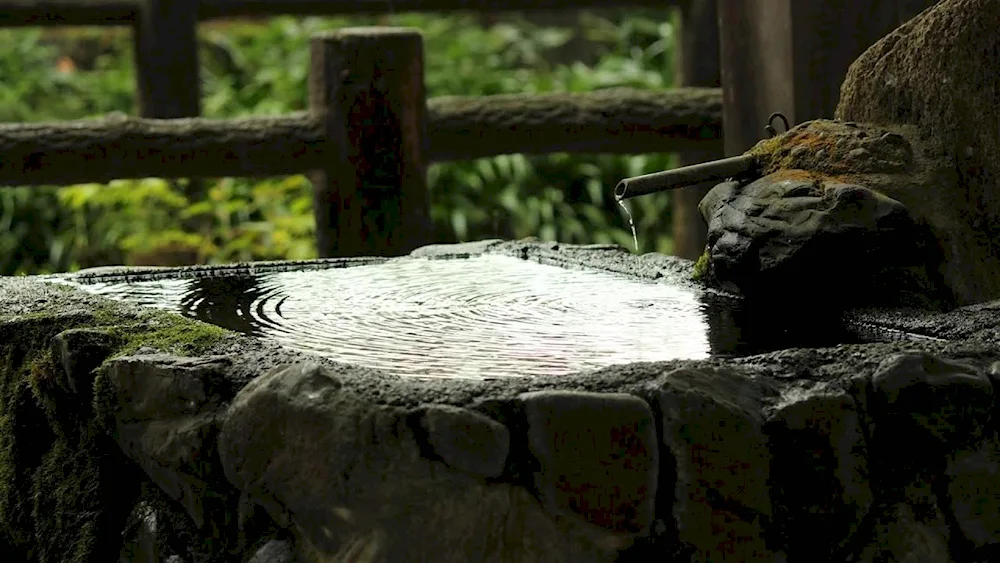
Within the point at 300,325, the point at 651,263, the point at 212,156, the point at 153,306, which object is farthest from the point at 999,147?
the point at 212,156

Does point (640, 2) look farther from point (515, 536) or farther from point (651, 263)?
point (515, 536)

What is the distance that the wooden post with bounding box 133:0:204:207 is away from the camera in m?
6.26

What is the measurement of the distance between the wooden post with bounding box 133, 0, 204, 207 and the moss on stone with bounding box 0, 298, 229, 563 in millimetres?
3307

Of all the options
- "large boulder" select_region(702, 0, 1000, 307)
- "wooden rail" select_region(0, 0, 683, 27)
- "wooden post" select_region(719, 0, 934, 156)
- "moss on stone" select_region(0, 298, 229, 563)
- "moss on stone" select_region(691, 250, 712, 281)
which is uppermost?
"wooden rail" select_region(0, 0, 683, 27)

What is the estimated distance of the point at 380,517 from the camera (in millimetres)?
2197

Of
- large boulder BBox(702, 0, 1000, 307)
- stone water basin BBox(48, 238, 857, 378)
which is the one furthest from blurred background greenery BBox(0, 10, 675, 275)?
large boulder BBox(702, 0, 1000, 307)

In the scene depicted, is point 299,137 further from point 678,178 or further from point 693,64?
Answer: point 678,178

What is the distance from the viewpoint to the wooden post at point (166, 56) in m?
6.26

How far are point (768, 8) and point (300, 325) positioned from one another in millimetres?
2703

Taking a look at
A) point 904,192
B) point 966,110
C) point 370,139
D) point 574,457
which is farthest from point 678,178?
point 370,139

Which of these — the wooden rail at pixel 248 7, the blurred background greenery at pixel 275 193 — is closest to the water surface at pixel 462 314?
the wooden rail at pixel 248 7

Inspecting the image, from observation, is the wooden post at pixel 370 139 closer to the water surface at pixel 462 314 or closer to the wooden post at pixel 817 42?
the water surface at pixel 462 314

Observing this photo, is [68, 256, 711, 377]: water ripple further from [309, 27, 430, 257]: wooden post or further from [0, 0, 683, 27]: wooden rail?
[0, 0, 683, 27]: wooden rail

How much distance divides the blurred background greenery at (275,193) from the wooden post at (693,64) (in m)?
1.15
